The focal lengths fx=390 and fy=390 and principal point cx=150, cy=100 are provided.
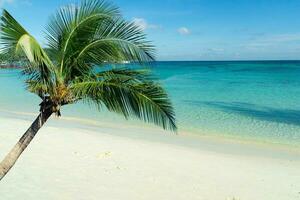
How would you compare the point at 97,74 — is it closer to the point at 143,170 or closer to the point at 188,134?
the point at 143,170

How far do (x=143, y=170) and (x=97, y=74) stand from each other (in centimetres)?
417

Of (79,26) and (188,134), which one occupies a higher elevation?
(79,26)

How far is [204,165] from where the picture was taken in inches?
345

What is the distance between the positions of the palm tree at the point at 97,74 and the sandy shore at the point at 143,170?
2.62 m

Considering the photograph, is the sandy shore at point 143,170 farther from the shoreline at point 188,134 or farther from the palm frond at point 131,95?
the palm frond at point 131,95

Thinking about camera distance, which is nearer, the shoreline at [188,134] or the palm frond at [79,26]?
the palm frond at [79,26]

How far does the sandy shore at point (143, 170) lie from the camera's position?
22.0 ft

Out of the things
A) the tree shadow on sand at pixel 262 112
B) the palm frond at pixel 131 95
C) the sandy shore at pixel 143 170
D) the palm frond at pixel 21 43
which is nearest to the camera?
the palm frond at pixel 21 43

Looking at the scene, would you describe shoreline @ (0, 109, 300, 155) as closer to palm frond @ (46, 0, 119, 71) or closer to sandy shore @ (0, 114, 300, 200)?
sandy shore @ (0, 114, 300, 200)

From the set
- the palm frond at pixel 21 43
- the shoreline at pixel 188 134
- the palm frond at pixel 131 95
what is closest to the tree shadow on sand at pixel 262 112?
the shoreline at pixel 188 134

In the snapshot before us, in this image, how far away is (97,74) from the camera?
427 cm

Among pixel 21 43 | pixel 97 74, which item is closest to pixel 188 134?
pixel 97 74

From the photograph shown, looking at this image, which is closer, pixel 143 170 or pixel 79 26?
pixel 79 26

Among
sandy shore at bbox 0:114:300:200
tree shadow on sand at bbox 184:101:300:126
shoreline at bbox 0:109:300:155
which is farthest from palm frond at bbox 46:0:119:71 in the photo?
tree shadow on sand at bbox 184:101:300:126
